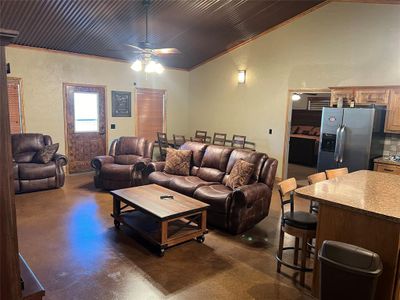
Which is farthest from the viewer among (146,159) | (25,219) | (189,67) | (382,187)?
(189,67)

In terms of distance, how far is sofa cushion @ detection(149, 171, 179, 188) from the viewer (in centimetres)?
479

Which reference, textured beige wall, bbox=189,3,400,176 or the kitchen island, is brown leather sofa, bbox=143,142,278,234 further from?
textured beige wall, bbox=189,3,400,176

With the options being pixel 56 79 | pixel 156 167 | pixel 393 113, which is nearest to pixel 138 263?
pixel 156 167

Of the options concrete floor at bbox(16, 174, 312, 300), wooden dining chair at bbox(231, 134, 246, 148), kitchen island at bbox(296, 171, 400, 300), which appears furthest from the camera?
wooden dining chair at bbox(231, 134, 246, 148)

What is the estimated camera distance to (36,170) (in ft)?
17.7

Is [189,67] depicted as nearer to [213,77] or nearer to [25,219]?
[213,77]

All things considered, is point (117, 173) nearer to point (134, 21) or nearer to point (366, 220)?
point (134, 21)

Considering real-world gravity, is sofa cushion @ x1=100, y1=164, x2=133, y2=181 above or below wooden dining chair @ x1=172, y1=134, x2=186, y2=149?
below

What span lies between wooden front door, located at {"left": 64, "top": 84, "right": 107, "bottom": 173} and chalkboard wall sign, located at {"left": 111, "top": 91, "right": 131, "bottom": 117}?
287mm

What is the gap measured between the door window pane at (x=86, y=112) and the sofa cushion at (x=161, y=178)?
9.11ft

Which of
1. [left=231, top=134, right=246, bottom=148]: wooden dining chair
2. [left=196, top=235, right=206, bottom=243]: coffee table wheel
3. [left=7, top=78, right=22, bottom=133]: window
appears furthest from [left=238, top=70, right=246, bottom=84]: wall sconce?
[left=7, top=78, right=22, bottom=133]: window

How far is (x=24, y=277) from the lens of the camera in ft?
5.94

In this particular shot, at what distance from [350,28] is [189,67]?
14.5 ft

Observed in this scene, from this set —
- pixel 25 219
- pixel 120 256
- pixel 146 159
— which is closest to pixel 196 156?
pixel 146 159
